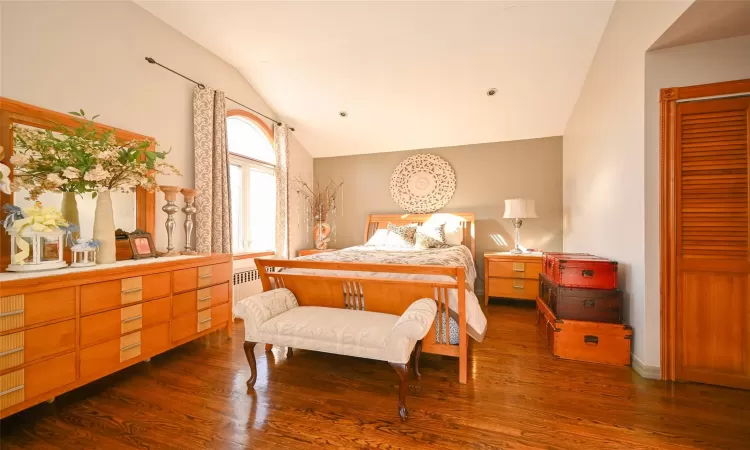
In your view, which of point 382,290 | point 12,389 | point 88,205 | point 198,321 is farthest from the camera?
point 198,321

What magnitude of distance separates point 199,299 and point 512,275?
3.43 meters

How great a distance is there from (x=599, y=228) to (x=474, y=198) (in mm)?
1851

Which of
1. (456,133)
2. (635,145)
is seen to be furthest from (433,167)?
(635,145)

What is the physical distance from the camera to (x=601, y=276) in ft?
7.70

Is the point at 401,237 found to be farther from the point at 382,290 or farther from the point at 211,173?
the point at 211,173

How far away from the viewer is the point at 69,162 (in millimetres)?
1959

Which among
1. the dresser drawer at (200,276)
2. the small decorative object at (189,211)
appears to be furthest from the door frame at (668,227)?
the small decorative object at (189,211)

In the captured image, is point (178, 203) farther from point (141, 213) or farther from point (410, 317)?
point (410, 317)

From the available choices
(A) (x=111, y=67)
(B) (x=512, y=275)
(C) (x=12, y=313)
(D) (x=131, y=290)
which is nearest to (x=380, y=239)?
(B) (x=512, y=275)

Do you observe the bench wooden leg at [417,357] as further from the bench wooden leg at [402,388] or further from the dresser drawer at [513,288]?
the dresser drawer at [513,288]

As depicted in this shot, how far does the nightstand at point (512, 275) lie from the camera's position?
12.3 ft

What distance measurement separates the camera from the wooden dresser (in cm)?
150

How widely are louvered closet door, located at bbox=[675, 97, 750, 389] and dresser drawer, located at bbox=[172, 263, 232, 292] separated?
349cm

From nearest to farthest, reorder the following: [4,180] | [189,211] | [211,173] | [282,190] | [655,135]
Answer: [4,180]
[655,135]
[189,211]
[211,173]
[282,190]
